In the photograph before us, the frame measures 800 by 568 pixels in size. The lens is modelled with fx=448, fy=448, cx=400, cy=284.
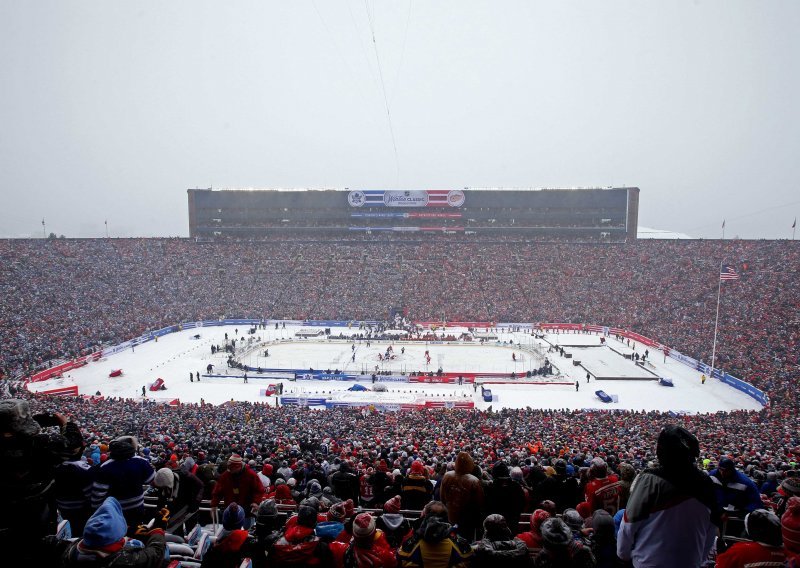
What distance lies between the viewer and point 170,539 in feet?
15.2

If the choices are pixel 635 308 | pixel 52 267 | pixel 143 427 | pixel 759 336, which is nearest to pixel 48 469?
pixel 143 427

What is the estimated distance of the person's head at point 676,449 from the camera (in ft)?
9.98

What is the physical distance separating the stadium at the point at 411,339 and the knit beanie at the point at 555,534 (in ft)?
8.05

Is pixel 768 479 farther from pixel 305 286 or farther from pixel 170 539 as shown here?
pixel 305 286

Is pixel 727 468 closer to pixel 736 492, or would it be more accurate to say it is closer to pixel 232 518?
pixel 736 492

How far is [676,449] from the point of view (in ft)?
10.1

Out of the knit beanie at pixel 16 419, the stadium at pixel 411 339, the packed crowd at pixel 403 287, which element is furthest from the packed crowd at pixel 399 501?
the packed crowd at pixel 403 287

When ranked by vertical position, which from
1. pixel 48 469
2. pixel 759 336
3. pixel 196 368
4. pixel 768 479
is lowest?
pixel 196 368

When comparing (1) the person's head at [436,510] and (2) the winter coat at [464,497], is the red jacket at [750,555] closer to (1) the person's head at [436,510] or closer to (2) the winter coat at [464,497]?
(1) the person's head at [436,510]

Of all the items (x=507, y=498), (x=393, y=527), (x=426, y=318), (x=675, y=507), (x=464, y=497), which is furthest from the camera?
(x=426, y=318)

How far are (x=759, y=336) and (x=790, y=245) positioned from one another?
88.9ft

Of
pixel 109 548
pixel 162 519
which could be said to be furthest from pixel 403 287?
pixel 109 548

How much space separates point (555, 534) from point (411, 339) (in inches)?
1662

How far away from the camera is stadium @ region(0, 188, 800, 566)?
13.5 m
